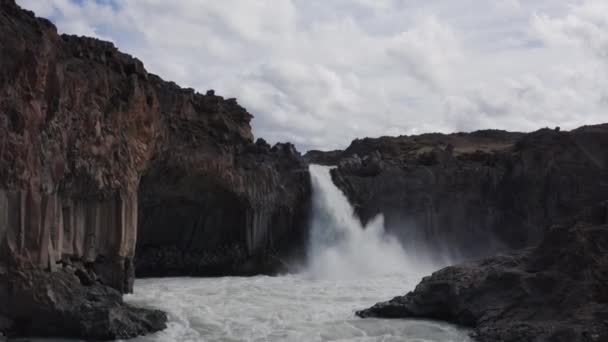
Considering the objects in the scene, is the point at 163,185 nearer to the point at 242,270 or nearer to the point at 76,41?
the point at 242,270

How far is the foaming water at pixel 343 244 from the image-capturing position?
42.8 meters

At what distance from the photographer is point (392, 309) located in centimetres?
2389

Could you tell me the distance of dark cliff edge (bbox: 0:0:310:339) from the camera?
19312 millimetres

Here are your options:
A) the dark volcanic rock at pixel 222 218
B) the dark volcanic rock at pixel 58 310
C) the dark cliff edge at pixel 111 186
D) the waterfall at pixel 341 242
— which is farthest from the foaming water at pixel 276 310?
the waterfall at pixel 341 242

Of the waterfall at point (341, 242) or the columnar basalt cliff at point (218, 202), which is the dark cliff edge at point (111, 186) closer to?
the columnar basalt cliff at point (218, 202)

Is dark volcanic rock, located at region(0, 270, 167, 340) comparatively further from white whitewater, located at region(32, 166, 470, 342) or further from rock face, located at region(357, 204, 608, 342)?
rock face, located at region(357, 204, 608, 342)

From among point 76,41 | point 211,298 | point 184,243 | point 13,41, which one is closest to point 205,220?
point 184,243

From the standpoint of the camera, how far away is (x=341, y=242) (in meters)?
44.7

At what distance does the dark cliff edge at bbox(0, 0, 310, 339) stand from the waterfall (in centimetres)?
124

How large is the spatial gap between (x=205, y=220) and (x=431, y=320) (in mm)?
20334

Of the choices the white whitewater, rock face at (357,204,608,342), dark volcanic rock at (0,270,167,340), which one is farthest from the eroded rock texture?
dark volcanic rock at (0,270,167,340)

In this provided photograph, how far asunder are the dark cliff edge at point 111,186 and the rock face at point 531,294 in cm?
936

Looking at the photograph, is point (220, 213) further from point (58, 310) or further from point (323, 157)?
point (323, 157)

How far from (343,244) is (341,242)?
0.61 ft
